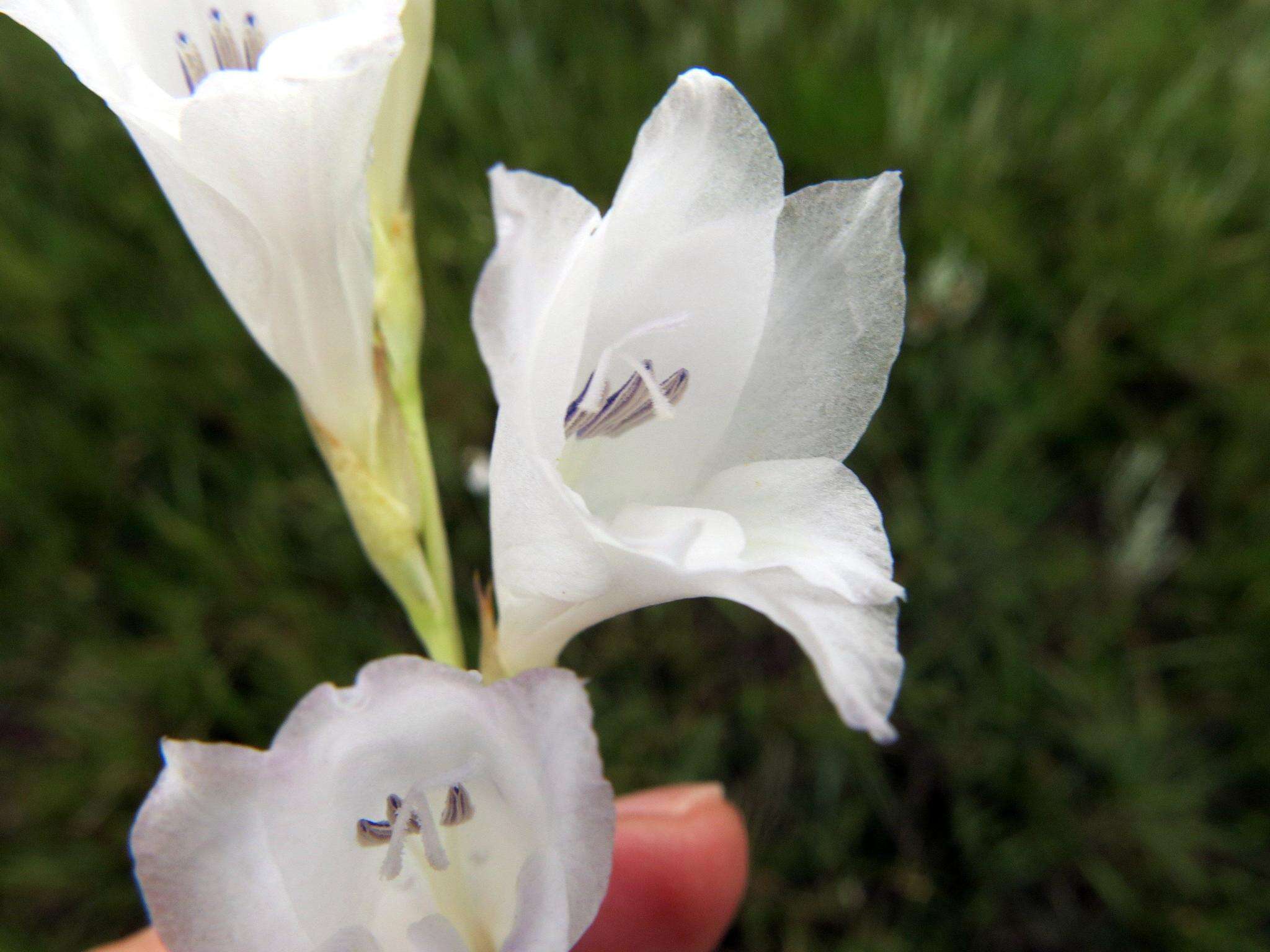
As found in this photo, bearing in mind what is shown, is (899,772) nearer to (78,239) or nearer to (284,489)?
(284,489)

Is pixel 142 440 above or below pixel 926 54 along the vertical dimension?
below

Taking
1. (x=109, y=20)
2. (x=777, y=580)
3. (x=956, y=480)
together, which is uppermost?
(x=109, y=20)

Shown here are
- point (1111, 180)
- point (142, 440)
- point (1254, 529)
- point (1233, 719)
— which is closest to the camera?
point (1233, 719)

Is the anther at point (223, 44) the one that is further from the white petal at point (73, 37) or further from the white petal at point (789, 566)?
the white petal at point (789, 566)

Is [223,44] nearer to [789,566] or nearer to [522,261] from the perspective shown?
[522,261]

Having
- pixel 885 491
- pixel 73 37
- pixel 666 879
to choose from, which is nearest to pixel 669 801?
pixel 666 879

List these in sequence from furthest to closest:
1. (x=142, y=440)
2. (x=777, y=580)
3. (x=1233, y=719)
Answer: (x=142, y=440), (x=1233, y=719), (x=777, y=580)

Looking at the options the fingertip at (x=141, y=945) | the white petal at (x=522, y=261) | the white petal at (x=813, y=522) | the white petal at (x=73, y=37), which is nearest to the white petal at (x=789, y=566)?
the white petal at (x=813, y=522)

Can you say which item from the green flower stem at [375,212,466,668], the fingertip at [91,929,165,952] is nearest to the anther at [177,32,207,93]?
the green flower stem at [375,212,466,668]

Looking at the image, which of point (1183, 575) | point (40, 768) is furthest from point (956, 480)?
point (40, 768)
